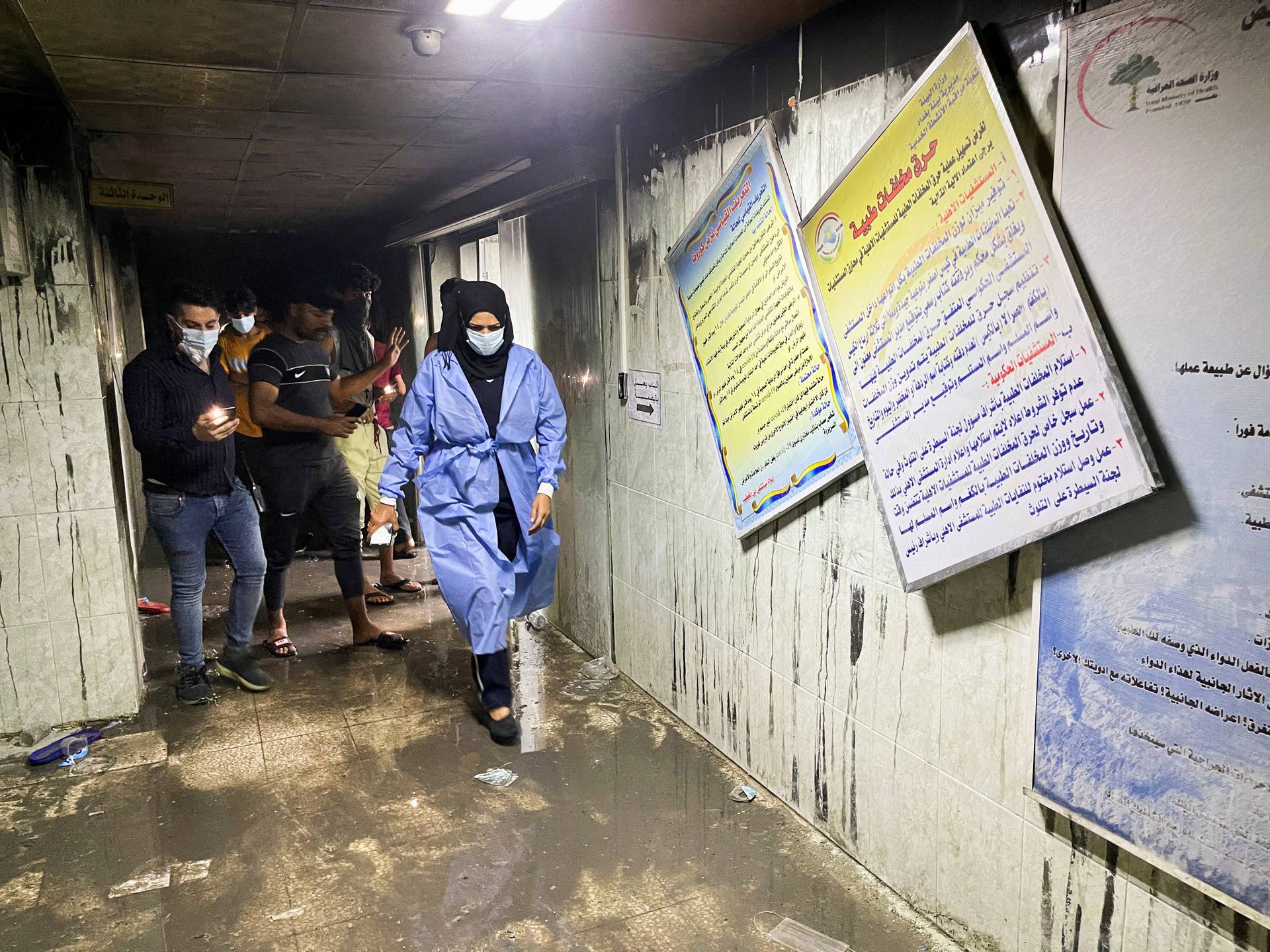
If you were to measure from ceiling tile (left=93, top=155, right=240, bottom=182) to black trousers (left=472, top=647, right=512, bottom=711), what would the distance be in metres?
2.91

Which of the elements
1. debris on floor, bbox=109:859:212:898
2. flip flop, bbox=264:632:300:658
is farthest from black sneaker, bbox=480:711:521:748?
flip flop, bbox=264:632:300:658

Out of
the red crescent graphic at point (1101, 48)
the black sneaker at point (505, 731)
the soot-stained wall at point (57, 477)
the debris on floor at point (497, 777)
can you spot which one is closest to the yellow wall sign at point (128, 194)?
the soot-stained wall at point (57, 477)

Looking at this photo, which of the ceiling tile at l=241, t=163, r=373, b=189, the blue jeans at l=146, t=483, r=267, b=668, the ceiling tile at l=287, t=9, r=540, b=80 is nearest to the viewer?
the ceiling tile at l=287, t=9, r=540, b=80

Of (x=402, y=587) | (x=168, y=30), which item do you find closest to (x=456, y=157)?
(x=168, y=30)

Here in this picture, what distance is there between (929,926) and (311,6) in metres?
2.78

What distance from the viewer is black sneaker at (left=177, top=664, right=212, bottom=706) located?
371 centimetres

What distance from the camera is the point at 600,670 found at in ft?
13.1

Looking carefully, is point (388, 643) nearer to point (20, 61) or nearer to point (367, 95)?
point (367, 95)

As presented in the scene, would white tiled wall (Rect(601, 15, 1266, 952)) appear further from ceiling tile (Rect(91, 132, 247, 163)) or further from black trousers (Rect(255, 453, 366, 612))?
ceiling tile (Rect(91, 132, 247, 163))

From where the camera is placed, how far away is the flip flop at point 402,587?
206 inches

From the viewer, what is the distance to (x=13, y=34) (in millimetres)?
2504

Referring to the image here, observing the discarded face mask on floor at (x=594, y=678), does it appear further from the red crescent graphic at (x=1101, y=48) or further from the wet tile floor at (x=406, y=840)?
the red crescent graphic at (x=1101, y=48)

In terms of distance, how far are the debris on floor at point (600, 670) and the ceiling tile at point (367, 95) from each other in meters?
2.36

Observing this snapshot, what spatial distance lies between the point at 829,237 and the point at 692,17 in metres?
0.70
